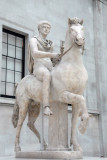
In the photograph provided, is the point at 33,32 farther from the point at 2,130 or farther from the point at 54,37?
the point at 2,130

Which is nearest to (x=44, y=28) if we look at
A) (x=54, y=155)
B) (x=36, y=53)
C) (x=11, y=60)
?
(x=36, y=53)

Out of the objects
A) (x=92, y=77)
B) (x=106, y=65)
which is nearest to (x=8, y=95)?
(x=92, y=77)

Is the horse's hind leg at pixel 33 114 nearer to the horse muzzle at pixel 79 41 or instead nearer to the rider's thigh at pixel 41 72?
the rider's thigh at pixel 41 72

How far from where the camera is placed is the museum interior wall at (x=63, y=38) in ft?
39.0

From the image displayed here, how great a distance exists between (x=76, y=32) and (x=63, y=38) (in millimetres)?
8818

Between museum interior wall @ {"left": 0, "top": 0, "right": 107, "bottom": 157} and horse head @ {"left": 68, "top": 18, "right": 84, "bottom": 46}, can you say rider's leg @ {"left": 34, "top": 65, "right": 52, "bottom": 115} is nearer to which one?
horse head @ {"left": 68, "top": 18, "right": 84, "bottom": 46}

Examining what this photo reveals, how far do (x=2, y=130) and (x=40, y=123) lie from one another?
1.96 meters

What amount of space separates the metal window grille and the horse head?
647 centimetres

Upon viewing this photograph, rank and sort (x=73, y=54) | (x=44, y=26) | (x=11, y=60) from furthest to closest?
1. (x=11, y=60)
2. (x=44, y=26)
3. (x=73, y=54)

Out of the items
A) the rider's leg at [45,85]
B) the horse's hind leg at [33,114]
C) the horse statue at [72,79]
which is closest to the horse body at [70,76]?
the horse statue at [72,79]

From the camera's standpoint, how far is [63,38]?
1509cm

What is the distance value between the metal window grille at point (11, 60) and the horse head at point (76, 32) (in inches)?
255

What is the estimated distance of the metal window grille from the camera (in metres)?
12.6

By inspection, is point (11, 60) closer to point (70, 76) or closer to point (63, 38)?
point (63, 38)
